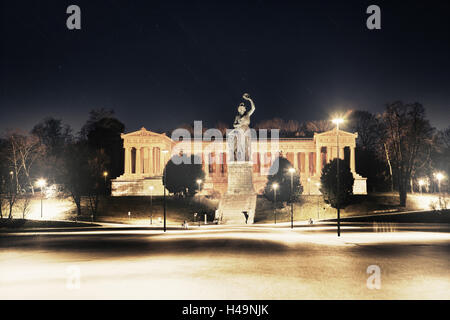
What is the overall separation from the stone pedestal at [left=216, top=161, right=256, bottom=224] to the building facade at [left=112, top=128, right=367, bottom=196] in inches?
1466

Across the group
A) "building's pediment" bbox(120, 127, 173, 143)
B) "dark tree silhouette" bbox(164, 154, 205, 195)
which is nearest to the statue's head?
"dark tree silhouette" bbox(164, 154, 205, 195)

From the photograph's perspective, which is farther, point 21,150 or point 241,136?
point 21,150

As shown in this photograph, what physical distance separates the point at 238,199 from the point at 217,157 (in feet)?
167

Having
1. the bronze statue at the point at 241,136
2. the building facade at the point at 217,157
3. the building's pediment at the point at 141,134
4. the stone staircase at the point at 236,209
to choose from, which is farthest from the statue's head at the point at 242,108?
the building's pediment at the point at 141,134

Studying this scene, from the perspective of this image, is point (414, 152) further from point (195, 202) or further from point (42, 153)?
point (42, 153)

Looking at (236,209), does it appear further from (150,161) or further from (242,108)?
(150,161)

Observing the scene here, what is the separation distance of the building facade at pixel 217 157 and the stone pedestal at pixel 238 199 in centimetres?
3724

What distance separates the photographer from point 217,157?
349 ft

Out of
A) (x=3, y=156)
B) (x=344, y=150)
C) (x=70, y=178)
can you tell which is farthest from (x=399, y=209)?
(x=3, y=156)

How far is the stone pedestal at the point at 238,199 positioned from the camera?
54.6 m

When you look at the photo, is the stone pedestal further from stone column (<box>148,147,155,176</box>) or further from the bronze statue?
stone column (<box>148,147,155,176</box>)

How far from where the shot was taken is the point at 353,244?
23.4 m

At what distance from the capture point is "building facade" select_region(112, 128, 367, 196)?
93062mm

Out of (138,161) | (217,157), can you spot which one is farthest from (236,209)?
(217,157)
